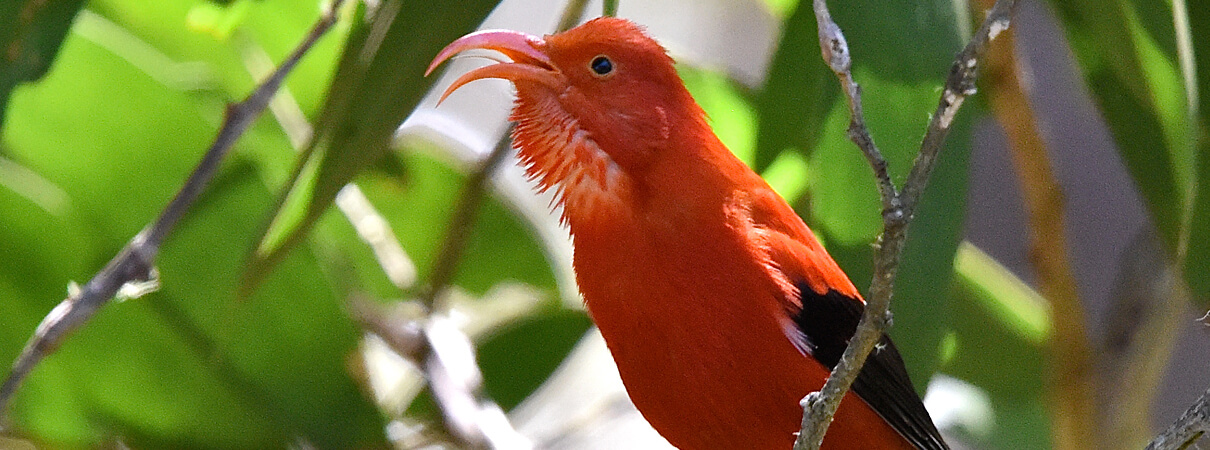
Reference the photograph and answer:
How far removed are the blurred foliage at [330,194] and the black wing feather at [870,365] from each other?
0.17 feet

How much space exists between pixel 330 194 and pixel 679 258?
0.52 m

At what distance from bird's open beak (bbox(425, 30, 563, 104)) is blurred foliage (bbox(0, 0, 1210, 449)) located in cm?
12

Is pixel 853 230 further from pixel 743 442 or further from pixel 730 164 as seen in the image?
pixel 743 442

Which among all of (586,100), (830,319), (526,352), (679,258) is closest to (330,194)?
(586,100)

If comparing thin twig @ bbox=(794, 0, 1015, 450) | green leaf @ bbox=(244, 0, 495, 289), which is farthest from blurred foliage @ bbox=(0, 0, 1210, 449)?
thin twig @ bbox=(794, 0, 1015, 450)

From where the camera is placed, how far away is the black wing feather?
5.48 feet

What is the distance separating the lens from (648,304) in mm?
1553

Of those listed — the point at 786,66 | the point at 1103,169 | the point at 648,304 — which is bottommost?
the point at 648,304

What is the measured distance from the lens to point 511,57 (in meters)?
1.73

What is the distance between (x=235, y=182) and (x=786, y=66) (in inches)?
42.8

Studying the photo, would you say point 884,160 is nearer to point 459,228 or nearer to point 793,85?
point 793,85

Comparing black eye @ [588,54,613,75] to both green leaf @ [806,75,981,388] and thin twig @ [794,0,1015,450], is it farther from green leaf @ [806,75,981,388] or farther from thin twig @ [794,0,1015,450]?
thin twig @ [794,0,1015,450]

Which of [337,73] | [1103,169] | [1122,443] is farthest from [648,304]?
[1103,169]

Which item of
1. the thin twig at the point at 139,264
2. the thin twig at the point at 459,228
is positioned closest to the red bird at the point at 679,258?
the thin twig at the point at 139,264
